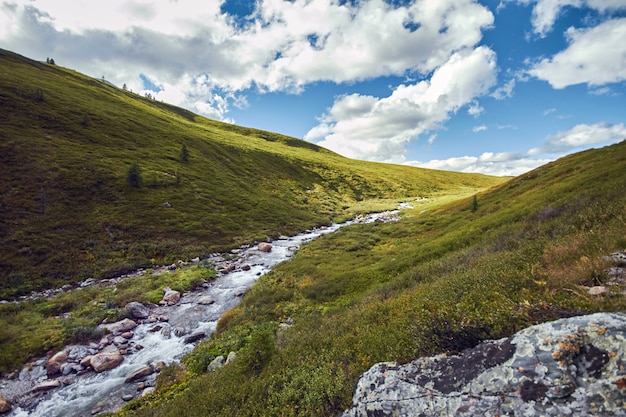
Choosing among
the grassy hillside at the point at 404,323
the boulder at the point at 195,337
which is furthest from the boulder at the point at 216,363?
the boulder at the point at 195,337

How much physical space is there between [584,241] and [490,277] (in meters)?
3.02

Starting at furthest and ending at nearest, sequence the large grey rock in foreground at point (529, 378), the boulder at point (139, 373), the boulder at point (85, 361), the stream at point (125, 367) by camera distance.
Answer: the boulder at point (85, 361), the boulder at point (139, 373), the stream at point (125, 367), the large grey rock in foreground at point (529, 378)

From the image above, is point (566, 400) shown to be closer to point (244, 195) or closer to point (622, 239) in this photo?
point (622, 239)

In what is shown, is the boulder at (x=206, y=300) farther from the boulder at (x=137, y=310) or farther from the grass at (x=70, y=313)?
the boulder at (x=137, y=310)

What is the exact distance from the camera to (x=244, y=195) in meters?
64.3

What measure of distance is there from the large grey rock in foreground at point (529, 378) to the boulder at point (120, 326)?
19.5 metres

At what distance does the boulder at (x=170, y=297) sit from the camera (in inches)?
934

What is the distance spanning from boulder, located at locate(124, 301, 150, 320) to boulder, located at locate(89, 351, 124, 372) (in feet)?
16.4

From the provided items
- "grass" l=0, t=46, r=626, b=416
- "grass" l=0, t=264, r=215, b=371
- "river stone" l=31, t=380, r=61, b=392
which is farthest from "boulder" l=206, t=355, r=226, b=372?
"grass" l=0, t=264, r=215, b=371

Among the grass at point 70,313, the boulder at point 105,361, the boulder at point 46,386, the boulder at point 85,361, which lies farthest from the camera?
the grass at point 70,313

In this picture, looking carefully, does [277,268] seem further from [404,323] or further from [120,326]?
[404,323]

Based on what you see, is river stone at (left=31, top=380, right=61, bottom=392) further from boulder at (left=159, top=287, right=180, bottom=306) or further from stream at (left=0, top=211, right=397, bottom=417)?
boulder at (left=159, top=287, right=180, bottom=306)

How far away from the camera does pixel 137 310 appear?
71.1 ft

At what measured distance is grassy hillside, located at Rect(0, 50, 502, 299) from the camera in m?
29.9
